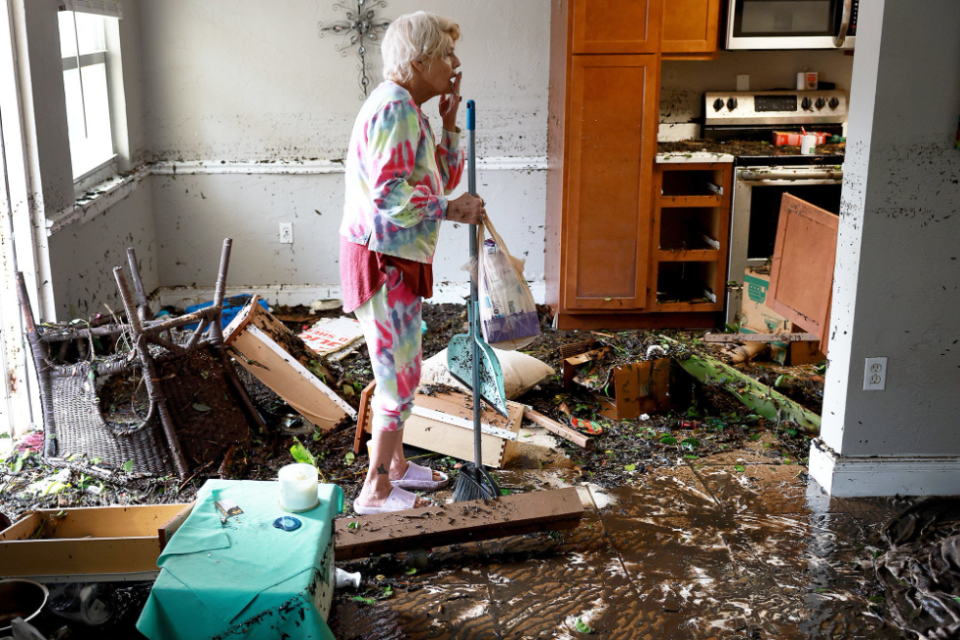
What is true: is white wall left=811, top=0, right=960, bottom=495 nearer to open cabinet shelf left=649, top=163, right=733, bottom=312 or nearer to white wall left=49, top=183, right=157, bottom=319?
open cabinet shelf left=649, top=163, right=733, bottom=312

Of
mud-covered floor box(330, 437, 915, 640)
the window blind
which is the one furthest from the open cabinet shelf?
the window blind

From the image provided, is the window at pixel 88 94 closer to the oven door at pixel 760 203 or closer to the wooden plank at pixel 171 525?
the wooden plank at pixel 171 525

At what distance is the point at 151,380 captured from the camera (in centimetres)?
295

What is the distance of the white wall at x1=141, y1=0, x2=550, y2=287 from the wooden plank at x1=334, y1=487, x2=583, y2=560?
264cm

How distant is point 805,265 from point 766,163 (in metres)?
1.36

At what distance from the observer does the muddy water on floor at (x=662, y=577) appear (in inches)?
91.5

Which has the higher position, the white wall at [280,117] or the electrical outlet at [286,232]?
the white wall at [280,117]

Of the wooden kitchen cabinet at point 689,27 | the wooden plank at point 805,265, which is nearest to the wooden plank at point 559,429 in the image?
the wooden plank at point 805,265

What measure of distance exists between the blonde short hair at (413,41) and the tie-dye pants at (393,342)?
594mm

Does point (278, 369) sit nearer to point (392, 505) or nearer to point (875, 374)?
point (392, 505)

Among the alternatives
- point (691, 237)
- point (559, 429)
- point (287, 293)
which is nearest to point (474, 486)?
Result: point (559, 429)

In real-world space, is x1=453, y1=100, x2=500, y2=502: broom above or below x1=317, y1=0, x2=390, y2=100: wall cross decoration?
below

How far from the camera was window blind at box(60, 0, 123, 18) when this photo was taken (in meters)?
3.61

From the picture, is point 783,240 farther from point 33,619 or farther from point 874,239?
point 33,619
